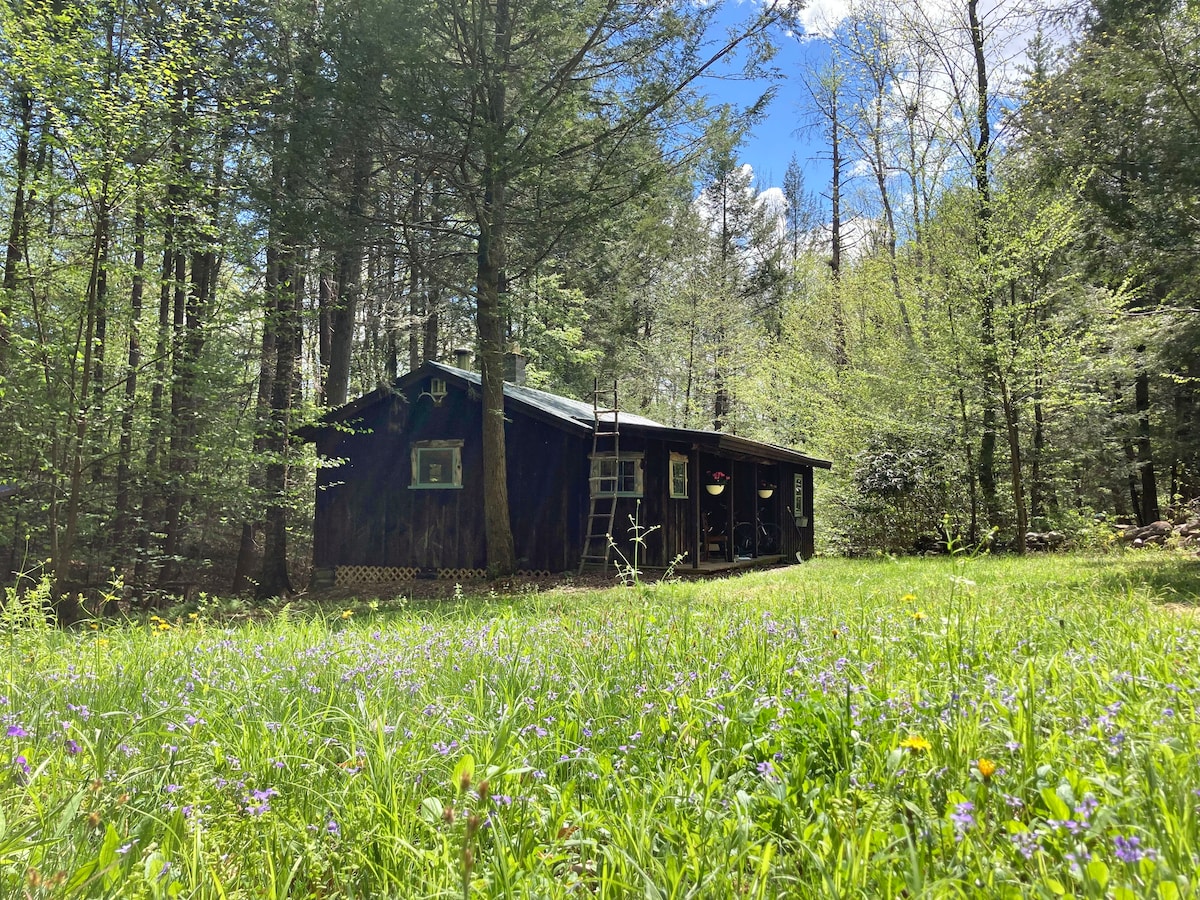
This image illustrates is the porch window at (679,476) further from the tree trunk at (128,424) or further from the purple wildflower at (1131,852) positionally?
the purple wildflower at (1131,852)

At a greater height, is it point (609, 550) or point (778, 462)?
point (778, 462)

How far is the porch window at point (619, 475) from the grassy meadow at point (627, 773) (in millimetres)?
9817

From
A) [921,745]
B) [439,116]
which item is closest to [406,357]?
[439,116]

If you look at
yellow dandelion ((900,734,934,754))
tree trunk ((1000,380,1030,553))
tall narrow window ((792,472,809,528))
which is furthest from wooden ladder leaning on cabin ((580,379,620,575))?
yellow dandelion ((900,734,934,754))

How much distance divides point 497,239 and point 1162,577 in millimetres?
10088

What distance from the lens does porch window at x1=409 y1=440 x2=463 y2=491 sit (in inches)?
563

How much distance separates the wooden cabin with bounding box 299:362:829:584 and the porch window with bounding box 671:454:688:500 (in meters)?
0.02

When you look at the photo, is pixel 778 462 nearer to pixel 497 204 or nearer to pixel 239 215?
pixel 497 204

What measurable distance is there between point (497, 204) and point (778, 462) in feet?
35.5

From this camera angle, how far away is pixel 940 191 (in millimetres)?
18344

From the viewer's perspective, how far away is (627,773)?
2.01 metres

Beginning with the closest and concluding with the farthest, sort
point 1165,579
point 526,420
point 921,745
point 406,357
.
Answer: point 921,745, point 1165,579, point 526,420, point 406,357

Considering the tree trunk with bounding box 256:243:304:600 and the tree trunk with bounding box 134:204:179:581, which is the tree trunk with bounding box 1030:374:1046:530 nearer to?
the tree trunk with bounding box 256:243:304:600

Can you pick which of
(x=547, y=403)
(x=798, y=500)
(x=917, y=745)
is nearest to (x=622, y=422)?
(x=547, y=403)
